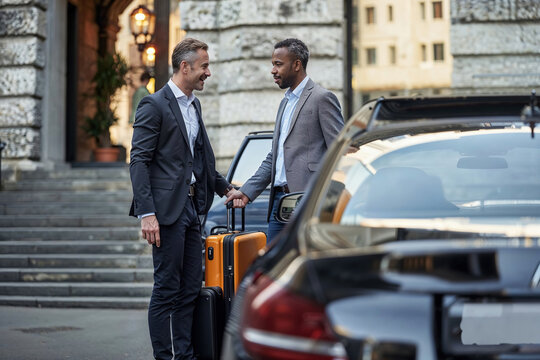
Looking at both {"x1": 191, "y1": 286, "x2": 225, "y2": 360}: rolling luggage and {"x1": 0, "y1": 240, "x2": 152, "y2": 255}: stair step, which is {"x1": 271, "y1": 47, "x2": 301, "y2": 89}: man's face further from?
{"x1": 0, "y1": 240, "x2": 152, "y2": 255}: stair step

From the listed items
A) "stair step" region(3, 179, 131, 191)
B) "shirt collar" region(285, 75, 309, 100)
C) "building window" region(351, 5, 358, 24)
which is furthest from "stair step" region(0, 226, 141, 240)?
"shirt collar" region(285, 75, 309, 100)

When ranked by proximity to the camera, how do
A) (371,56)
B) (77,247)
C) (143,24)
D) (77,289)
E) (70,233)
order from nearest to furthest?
(77,289)
(77,247)
(70,233)
(371,56)
(143,24)

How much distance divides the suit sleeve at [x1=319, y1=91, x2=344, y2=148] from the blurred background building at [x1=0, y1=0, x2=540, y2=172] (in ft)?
22.7

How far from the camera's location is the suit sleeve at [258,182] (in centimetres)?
588

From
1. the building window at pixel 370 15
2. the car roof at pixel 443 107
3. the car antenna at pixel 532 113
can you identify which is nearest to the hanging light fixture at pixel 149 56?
the building window at pixel 370 15

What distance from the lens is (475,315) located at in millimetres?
2637

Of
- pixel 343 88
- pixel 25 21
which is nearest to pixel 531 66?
pixel 343 88

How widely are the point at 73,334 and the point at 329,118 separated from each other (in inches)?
132

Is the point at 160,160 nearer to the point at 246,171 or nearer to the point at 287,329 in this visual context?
the point at 287,329

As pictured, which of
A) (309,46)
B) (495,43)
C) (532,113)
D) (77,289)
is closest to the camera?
(532,113)

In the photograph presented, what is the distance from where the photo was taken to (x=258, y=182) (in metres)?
5.99

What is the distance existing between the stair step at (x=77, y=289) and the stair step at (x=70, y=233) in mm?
1444

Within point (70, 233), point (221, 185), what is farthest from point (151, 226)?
point (70, 233)

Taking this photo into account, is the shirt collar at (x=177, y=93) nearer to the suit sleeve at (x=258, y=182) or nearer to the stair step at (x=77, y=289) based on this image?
A: the suit sleeve at (x=258, y=182)
